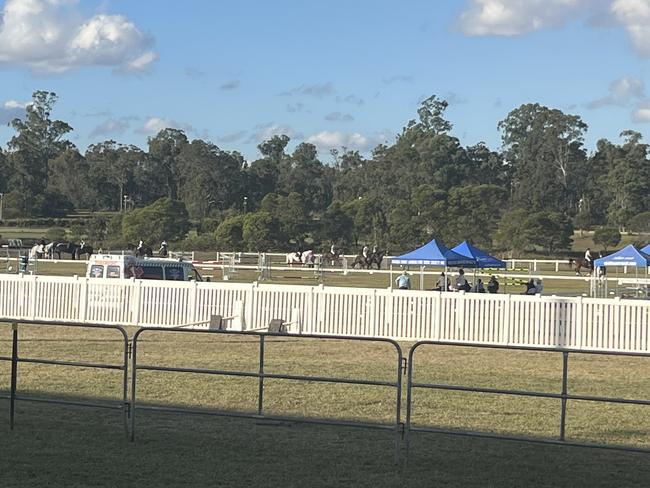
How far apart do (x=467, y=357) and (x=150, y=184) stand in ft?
383

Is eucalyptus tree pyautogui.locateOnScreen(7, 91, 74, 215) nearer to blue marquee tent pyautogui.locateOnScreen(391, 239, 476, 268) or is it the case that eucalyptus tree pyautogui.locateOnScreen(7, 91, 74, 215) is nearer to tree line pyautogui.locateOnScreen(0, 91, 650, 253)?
tree line pyautogui.locateOnScreen(0, 91, 650, 253)

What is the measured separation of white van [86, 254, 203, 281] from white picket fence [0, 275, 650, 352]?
174 cm

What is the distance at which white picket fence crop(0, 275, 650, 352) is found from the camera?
2070 cm

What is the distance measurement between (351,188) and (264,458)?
363ft

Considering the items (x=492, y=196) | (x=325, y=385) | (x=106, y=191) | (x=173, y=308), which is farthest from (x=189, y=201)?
(x=325, y=385)

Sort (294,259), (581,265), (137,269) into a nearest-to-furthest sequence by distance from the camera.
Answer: (137,269) → (581,265) → (294,259)

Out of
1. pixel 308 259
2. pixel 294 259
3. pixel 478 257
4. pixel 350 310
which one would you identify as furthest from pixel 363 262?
pixel 350 310

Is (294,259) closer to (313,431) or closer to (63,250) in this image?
(63,250)

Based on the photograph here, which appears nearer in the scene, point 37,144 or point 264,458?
point 264,458

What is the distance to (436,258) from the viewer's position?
3117 centimetres

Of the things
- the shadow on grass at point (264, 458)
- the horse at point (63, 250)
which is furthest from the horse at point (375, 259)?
the shadow on grass at point (264, 458)

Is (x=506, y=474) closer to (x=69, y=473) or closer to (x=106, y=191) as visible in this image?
(x=69, y=473)

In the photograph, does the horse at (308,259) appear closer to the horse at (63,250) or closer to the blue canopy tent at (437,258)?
the horse at (63,250)

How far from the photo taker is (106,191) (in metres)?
127
